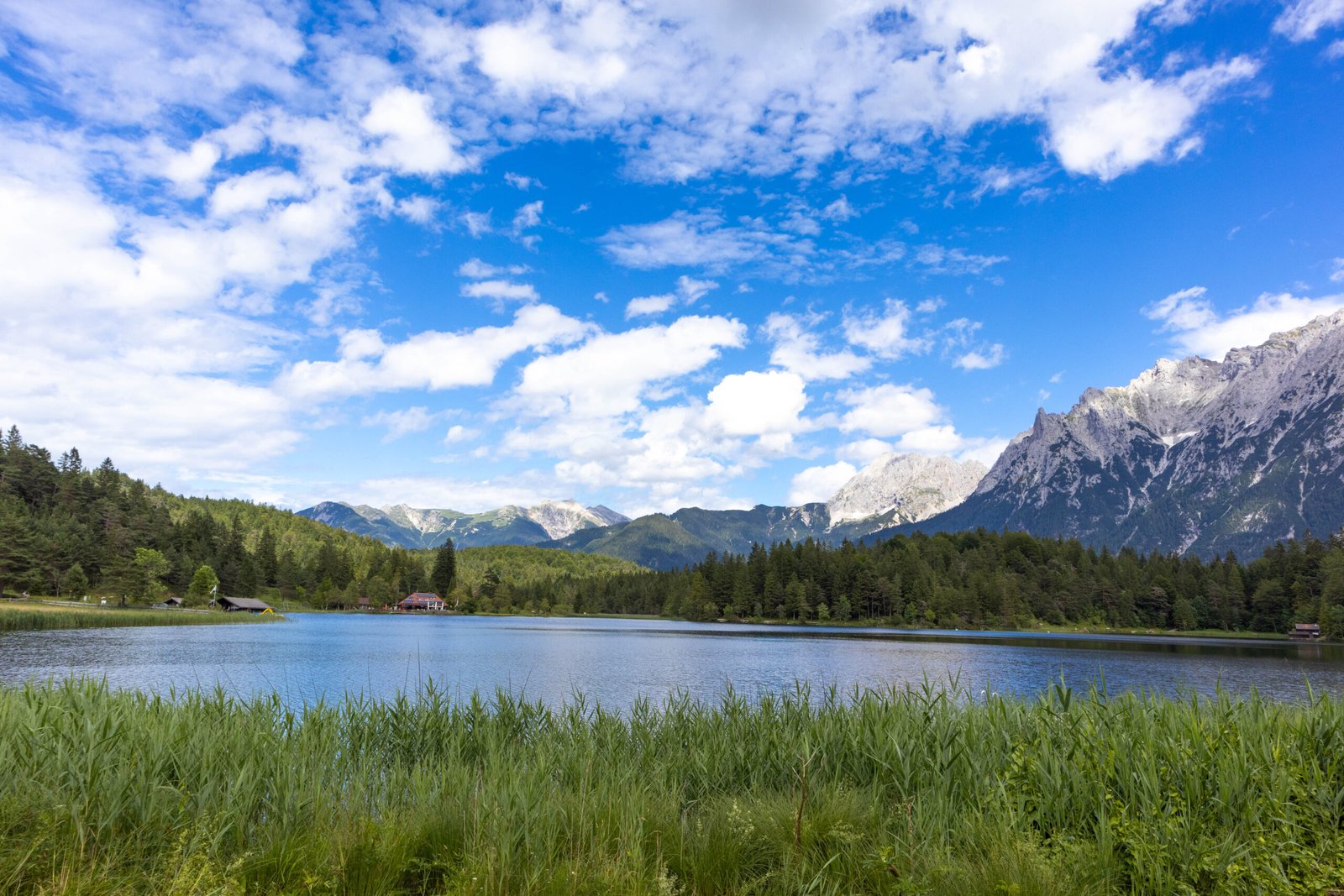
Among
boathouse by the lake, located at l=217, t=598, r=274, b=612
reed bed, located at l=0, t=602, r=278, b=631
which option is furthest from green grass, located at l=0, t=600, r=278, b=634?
boathouse by the lake, located at l=217, t=598, r=274, b=612

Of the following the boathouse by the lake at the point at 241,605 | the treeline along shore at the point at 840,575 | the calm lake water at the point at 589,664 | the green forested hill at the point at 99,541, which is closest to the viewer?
the calm lake water at the point at 589,664

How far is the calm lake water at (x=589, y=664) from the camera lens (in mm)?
36156

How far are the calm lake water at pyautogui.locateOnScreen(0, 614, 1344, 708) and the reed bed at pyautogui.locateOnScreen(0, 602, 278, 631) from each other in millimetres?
3482

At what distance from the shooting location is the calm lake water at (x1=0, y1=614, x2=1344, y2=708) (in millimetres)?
36156

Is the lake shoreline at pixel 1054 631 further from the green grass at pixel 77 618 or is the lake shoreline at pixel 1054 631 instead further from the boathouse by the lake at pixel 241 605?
the green grass at pixel 77 618

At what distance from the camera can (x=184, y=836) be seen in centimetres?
770

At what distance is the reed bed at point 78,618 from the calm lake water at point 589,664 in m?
A: 3.48

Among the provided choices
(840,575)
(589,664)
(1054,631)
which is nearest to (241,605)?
(589,664)

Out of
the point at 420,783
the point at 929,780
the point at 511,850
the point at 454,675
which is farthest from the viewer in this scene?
the point at 454,675

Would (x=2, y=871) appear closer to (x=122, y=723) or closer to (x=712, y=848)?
(x=122, y=723)

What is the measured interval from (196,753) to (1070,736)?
12.7 m

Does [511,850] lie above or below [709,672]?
above

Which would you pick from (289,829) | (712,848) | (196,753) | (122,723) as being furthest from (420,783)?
(122,723)

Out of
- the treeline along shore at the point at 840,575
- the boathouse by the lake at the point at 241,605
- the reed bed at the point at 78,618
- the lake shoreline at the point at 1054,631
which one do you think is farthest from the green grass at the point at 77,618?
the lake shoreline at the point at 1054,631
